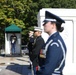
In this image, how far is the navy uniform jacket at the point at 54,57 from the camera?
3.70 meters

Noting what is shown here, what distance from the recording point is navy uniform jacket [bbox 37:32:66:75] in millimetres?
3703

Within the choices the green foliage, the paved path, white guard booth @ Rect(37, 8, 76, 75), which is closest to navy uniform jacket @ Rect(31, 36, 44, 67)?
white guard booth @ Rect(37, 8, 76, 75)

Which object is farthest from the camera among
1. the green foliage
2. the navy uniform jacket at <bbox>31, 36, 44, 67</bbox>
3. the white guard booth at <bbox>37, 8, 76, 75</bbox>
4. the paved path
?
the green foliage

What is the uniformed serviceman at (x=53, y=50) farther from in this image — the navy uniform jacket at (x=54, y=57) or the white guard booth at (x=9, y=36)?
the white guard booth at (x=9, y=36)

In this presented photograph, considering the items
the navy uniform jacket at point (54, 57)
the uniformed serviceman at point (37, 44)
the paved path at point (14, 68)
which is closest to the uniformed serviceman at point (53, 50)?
the navy uniform jacket at point (54, 57)

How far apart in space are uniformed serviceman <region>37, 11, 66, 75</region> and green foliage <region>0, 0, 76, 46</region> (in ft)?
85.2

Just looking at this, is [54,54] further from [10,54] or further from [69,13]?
[10,54]

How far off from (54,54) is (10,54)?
19.9 metres

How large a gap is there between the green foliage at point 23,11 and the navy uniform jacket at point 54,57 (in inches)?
1026

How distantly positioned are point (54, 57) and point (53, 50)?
83 mm

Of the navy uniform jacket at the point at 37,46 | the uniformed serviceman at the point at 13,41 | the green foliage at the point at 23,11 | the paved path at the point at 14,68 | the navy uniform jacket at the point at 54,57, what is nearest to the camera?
the navy uniform jacket at the point at 54,57

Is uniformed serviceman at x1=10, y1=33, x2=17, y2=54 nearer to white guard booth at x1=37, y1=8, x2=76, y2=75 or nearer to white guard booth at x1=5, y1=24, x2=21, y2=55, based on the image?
white guard booth at x1=5, y1=24, x2=21, y2=55

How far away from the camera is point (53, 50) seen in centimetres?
371

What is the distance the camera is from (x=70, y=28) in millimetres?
11641
